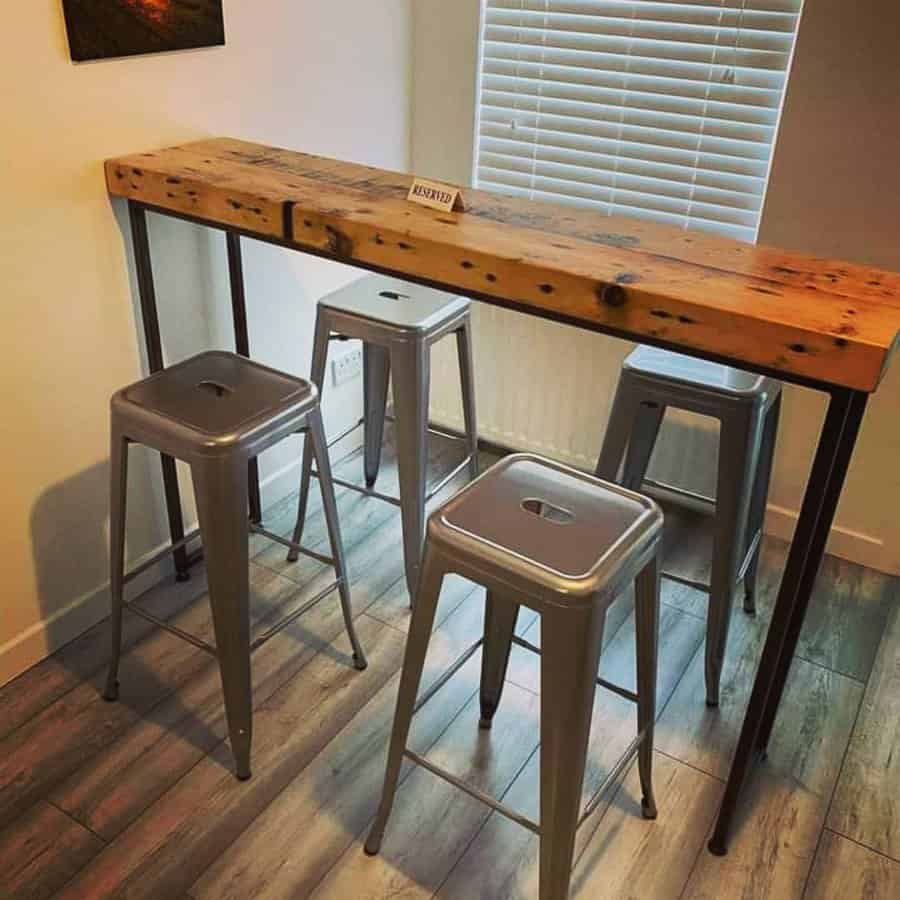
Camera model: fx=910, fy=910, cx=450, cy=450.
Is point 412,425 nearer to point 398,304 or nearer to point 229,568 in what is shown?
point 398,304

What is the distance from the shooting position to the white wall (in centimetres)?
213

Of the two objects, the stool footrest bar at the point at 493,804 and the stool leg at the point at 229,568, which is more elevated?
the stool leg at the point at 229,568

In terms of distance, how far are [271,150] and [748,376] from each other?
118cm

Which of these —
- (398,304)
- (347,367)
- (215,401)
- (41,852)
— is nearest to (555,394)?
(347,367)

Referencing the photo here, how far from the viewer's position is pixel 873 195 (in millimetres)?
2193

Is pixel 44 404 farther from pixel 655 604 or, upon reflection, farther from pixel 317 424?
pixel 655 604

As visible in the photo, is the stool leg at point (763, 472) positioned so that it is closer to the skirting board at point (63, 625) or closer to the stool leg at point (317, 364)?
the stool leg at point (317, 364)

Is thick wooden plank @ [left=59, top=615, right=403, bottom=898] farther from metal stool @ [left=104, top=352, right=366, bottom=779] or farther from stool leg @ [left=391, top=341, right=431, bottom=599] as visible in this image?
stool leg @ [left=391, top=341, right=431, bottom=599]

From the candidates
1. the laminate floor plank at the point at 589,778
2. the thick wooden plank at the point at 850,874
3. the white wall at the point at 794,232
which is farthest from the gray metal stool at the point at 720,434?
the white wall at the point at 794,232

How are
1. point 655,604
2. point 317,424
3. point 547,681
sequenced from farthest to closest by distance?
point 317,424, point 655,604, point 547,681

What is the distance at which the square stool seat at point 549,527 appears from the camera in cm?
136

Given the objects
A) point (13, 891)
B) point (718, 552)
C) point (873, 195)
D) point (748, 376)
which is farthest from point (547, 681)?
point (873, 195)

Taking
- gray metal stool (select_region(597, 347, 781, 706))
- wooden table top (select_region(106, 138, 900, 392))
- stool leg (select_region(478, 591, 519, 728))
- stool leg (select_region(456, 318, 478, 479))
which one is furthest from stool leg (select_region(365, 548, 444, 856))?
stool leg (select_region(456, 318, 478, 479))

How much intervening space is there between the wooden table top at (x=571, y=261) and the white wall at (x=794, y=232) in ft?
2.50
